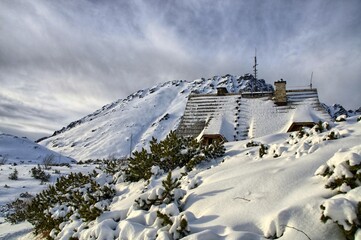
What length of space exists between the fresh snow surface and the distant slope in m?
40.3

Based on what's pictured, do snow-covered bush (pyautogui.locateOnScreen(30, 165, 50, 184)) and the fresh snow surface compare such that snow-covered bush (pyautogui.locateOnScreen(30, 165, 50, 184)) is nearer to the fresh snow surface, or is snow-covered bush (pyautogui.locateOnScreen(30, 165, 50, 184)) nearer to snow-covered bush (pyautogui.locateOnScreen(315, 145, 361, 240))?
the fresh snow surface

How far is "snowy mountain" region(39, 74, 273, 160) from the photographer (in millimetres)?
83500

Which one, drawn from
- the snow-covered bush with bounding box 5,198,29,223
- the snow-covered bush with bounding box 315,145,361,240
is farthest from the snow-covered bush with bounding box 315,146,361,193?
the snow-covered bush with bounding box 5,198,29,223

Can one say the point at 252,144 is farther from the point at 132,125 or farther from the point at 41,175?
the point at 132,125

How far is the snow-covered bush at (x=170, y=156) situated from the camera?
794cm

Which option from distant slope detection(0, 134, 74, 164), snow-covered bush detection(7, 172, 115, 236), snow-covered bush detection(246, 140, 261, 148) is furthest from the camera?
distant slope detection(0, 134, 74, 164)

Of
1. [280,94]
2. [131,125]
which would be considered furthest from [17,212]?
[131,125]

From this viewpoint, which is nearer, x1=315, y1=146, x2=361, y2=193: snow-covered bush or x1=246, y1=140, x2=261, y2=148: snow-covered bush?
x1=315, y1=146, x2=361, y2=193: snow-covered bush

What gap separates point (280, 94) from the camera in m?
21.4

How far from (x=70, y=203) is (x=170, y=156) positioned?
2.86 m

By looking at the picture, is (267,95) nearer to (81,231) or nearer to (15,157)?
(81,231)

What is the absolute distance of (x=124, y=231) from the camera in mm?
4195

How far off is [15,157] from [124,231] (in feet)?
148

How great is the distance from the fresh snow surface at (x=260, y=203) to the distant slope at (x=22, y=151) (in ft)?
132
